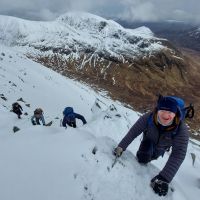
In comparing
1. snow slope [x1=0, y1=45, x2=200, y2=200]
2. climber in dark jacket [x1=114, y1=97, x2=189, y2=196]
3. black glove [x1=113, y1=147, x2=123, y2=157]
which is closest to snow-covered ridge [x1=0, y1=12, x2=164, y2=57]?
snow slope [x1=0, y1=45, x2=200, y2=200]

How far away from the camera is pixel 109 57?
9875 centimetres

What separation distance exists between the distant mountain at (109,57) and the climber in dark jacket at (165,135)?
57681 millimetres

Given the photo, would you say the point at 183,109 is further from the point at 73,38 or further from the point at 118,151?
the point at 73,38

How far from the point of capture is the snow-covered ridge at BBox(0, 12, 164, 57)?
107 meters

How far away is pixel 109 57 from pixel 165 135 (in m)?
93.4

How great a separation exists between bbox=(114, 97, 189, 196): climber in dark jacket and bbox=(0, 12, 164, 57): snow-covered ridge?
9597cm

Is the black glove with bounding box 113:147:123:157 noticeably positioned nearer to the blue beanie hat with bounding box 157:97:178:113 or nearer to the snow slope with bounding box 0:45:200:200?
the snow slope with bounding box 0:45:200:200

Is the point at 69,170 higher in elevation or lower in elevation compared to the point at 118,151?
lower

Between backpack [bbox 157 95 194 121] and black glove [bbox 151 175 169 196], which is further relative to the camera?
black glove [bbox 151 175 169 196]

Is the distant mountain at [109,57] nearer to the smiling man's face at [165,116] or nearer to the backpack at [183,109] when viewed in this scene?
the backpack at [183,109]

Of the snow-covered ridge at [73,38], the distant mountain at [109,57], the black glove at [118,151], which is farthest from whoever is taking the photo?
the snow-covered ridge at [73,38]

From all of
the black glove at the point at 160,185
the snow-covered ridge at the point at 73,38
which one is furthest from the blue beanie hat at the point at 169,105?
the snow-covered ridge at the point at 73,38

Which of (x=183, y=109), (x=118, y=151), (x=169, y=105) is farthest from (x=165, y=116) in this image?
(x=118, y=151)

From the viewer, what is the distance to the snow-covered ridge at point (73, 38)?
107m
